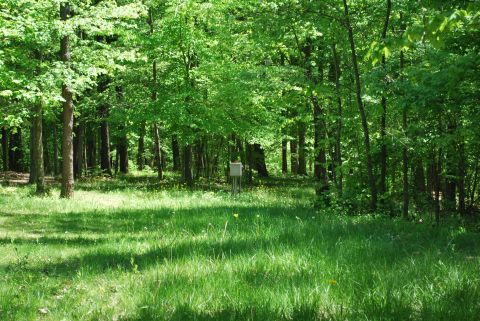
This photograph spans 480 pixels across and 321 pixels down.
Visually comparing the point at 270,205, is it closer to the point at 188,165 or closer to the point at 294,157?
the point at 188,165

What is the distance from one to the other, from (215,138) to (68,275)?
67.3 ft

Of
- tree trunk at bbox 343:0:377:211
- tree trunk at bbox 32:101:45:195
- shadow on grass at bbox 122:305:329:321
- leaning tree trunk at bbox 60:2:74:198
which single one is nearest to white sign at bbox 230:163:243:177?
leaning tree trunk at bbox 60:2:74:198

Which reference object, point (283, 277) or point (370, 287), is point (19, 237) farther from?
point (370, 287)

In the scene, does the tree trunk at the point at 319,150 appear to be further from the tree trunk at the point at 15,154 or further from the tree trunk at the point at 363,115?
the tree trunk at the point at 15,154

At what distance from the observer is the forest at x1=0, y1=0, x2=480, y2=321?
15.1 feet

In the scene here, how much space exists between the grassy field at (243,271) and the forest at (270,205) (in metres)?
0.03

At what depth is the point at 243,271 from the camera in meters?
5.61

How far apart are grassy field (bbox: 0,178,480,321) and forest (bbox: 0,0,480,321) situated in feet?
0.10

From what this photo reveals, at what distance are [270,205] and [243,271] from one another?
768 centimetres

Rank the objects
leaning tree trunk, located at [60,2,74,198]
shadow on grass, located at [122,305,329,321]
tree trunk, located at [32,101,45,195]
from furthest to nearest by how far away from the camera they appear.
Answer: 1. tree trunk, located at [32,101,45,195]
2. leaning tree trunk, located at [60,2,74,198]
3. shadow on grass, located at [122,305,329,321]

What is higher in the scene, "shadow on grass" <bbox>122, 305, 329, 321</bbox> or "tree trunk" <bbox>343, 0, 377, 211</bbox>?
"tree trunk" <bbox>343, 0, 377, 211</bbox>

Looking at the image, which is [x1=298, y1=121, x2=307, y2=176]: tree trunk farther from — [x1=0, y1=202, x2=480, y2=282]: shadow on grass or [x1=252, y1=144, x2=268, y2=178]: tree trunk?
[x1=0, y1=202, x2=480, y2=282]: shadow on grass

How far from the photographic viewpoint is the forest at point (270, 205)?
181 inches

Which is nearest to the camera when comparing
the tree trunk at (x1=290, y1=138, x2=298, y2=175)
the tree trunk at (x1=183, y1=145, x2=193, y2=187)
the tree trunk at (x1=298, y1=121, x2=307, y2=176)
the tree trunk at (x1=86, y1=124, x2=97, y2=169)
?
the tree trunk at (x1=183, y1=145, x2=193, y2=187)
